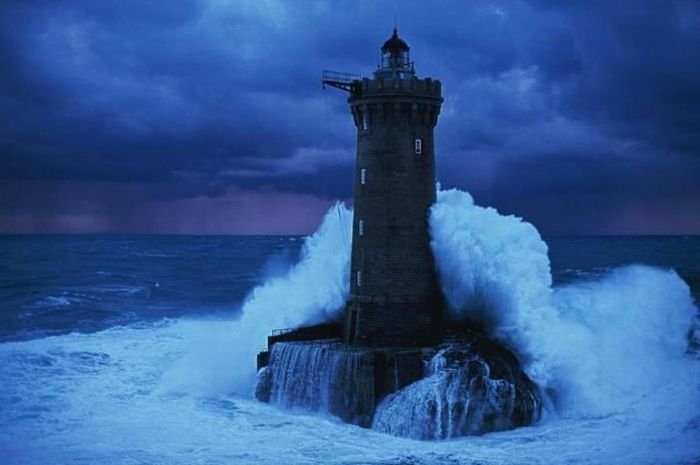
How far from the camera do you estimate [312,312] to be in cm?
2422

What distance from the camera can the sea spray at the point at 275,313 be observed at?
75.8ft

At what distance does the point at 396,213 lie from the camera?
20.8 meters

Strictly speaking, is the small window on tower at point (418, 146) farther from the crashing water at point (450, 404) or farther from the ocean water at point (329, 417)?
the crashing water at point (450, 404)

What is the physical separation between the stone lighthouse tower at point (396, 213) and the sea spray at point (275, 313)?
2783 mm

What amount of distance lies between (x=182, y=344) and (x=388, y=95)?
14403 millimetres

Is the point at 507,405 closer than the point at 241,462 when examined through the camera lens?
No

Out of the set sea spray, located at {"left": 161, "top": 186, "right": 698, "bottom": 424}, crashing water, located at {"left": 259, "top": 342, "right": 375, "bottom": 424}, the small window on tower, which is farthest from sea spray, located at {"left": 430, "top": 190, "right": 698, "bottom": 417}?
crashing water, located at {"left": 259, "top": 342, "right": 375, "bottom": 424}

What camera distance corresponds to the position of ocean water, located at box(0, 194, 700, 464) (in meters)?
16.8

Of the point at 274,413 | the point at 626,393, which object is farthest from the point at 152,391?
the point at 626,393

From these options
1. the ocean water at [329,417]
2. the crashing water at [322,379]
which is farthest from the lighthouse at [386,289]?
the ocean water at [329,417]

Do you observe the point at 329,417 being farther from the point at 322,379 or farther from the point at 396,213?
the point at 396,213

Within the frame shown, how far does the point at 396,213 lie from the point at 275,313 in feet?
22.8

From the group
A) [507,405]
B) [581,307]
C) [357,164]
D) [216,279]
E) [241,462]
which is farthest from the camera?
[216,279]

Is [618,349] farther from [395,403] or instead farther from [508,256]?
[395,403]
